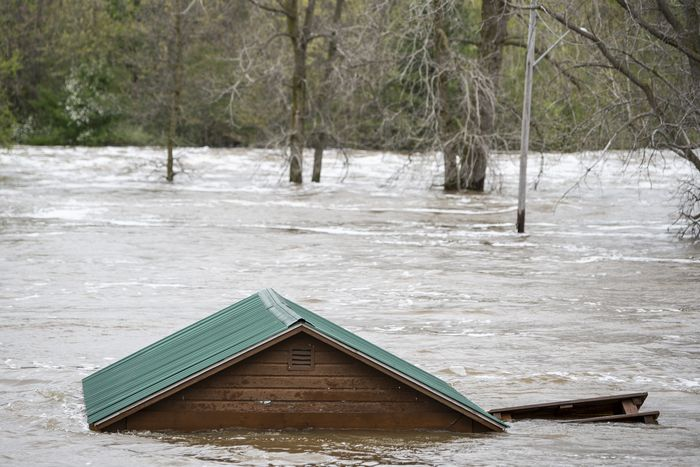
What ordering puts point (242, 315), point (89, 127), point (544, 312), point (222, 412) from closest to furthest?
point (222, 412) → point (242, 315) → point (544, 312) → point (89, 127)

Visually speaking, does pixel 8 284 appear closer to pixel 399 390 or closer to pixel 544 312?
pixel 544 312

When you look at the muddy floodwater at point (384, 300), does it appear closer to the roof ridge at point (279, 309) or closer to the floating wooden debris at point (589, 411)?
the floating wooden debris at point (589, 411)

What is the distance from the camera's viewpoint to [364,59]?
139 feet

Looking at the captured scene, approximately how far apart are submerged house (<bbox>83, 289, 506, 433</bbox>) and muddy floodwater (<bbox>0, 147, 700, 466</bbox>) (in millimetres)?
151

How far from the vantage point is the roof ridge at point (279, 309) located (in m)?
10.0

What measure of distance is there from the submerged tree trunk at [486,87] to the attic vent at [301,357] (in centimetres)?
2681

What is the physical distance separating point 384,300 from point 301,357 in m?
9.06

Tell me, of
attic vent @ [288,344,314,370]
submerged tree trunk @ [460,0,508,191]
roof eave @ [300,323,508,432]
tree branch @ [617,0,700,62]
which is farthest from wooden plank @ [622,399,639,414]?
submerged tree trunk @ [460,0,508,191]

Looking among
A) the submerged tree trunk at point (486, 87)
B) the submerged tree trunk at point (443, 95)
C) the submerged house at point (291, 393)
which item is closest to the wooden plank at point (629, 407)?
the submerged house at point (291, 393)

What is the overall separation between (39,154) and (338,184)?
2073 cm

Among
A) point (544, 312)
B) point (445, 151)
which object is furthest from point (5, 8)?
point (544, 312)

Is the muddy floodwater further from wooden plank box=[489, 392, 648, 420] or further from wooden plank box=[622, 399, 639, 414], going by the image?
wooden plank box=[622, 399, 639, 414]

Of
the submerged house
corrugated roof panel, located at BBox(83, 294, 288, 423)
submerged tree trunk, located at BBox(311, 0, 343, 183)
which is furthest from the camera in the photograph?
submerged tree trunk, located at BBox(311, 0, 343, 183)

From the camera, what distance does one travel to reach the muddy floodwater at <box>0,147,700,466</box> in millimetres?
10062
